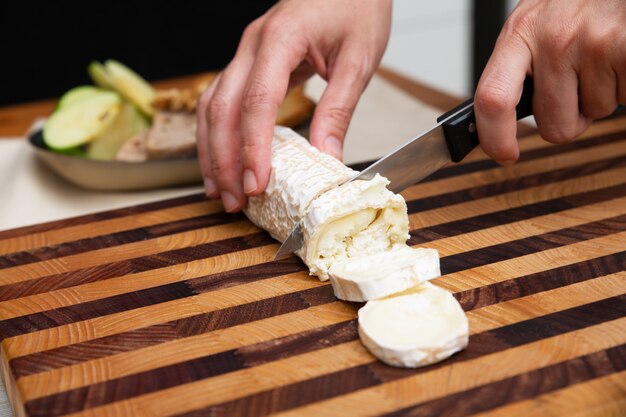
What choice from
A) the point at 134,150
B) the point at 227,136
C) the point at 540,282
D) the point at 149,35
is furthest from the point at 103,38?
the point at 540,282

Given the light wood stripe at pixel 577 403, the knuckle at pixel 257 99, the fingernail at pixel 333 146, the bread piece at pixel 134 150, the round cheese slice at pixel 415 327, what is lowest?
the bread piece at pixel 134 150

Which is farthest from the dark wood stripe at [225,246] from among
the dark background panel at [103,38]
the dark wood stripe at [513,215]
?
the dark background panel at [103,38]

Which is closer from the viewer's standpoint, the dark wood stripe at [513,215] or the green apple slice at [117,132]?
the dark wood stripe at [513,215]

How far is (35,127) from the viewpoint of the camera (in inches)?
112

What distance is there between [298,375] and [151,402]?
0.82ft

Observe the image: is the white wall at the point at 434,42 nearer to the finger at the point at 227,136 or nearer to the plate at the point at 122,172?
the plate at the point at 122,172

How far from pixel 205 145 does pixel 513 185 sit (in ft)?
2.72

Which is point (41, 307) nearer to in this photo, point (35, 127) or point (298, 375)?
point (298, 375)

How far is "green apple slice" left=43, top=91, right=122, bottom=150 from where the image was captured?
2566 mm

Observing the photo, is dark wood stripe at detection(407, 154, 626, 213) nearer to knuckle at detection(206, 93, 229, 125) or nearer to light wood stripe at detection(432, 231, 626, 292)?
light wood stripe at detection(432, 231, 626, 292)

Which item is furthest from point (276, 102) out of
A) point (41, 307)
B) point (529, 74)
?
point (41, 307)

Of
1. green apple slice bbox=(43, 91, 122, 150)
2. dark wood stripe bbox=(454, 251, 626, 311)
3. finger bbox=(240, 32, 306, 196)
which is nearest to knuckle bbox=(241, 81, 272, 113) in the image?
finger bbox=(240, 32, 306, 196)

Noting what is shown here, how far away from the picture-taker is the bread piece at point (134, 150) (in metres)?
2.54

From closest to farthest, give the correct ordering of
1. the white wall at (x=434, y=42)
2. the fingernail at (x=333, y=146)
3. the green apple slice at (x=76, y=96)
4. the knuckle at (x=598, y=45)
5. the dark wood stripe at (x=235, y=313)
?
1. the dark wood stripe at (x=235, y=313)
2. the knuckle at (x=598, y=45)
3. the fingernail at (x=333, y=146)
4. the green apple slice at (x=76, y=96)
5. the white wall at (x=434, y=42)
